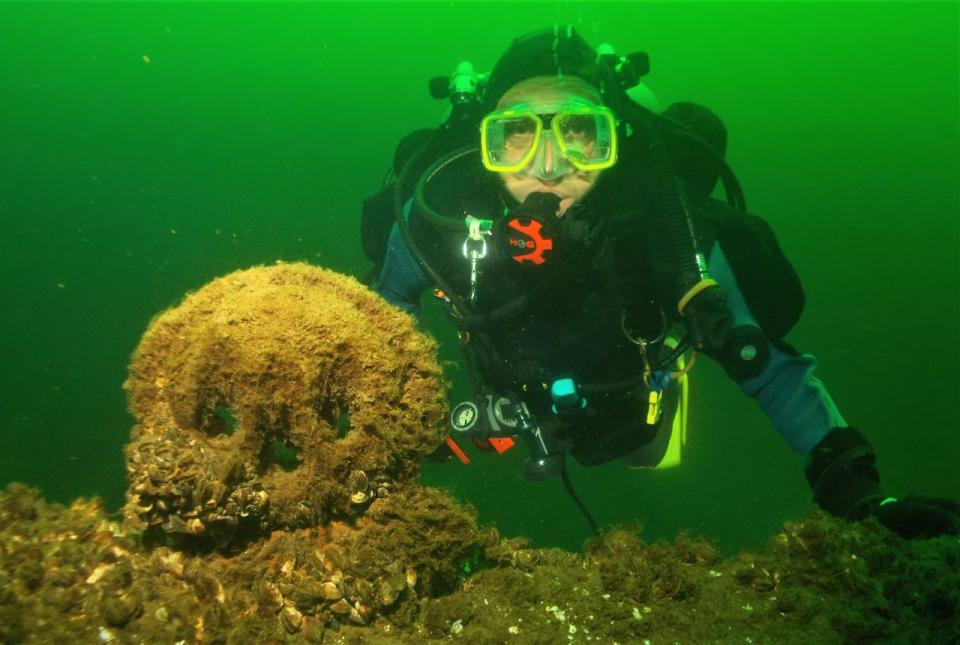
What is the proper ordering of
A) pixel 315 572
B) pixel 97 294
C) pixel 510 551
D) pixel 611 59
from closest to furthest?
pixel 315 572 → pixel 510 551 → pixel 611 59 → pixel 97 294

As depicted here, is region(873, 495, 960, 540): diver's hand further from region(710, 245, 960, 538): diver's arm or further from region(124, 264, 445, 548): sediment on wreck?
region(124, 264, 445, 548): sediment on wreck

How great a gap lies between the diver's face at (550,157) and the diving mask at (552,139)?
2 cm

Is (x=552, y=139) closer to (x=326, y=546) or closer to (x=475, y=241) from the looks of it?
(x=475, y=241)

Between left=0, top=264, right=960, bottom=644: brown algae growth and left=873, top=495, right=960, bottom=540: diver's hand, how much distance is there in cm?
18

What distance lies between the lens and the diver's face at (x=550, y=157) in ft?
12.4

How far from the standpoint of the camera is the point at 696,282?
3178mm

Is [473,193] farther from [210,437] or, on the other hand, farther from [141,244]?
[141,244]

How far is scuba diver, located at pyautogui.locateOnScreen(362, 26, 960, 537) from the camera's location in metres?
3.51

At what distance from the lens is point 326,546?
2.16m

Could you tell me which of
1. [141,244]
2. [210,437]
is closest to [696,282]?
[210,437]

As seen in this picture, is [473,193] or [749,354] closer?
[749,354]

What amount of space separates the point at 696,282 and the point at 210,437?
287 cm

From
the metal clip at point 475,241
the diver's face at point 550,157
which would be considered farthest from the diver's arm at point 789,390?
the metal clip at point 475,241

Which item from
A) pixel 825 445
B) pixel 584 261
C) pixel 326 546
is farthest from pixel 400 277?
pixel 825 445
